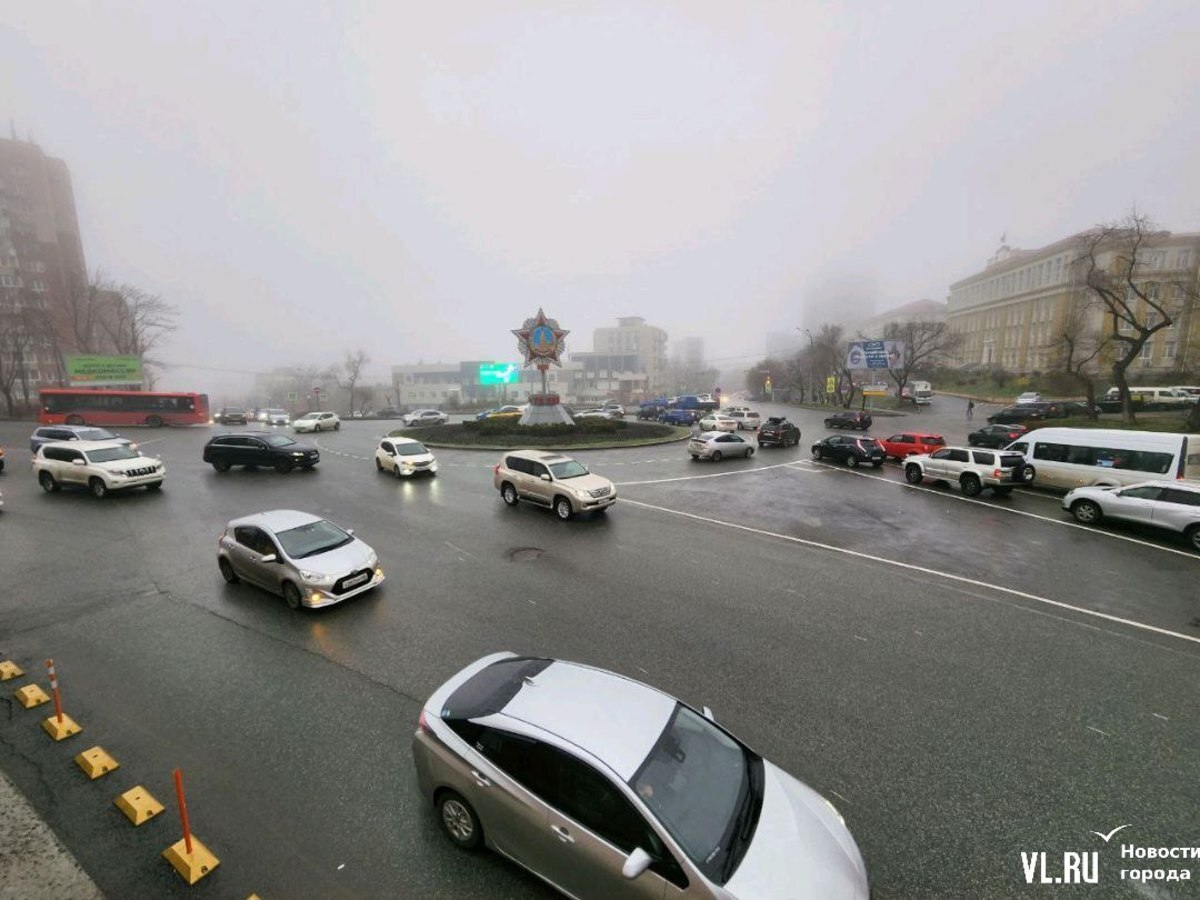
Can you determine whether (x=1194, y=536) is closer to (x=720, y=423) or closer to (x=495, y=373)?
(x=720, y=423)

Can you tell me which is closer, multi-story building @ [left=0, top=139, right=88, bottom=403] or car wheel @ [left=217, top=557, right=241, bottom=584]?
car wheel @ [left=217, top=557, right=241, bottom=584]

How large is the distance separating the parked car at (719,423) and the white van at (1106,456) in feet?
65.8

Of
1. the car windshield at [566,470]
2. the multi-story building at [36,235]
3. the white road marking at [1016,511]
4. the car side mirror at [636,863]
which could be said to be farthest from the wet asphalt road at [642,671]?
the multi-story building at [36,235]

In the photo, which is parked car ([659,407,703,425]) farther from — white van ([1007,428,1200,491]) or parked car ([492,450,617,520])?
parked car ([492,450,617,520])

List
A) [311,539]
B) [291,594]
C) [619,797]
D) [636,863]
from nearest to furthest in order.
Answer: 1. [636,863]
2. [619,797]
3. [291,594]
4. [311,539]

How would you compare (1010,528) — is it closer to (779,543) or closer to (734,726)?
(779,543)

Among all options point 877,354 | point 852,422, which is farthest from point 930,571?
point 877,354

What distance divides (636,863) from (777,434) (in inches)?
1160

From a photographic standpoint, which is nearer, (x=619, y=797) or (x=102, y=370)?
(x=619, y=797)

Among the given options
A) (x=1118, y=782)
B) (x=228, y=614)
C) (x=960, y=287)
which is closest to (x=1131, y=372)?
(x=960, y=287)

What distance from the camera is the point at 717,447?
25.8 metres

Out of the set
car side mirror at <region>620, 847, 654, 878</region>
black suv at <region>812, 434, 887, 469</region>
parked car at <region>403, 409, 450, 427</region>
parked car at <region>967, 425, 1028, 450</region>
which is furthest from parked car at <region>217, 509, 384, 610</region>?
parked car at <region>403, 409, 450, 427</region>

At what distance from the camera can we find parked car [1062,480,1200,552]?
40.6 feet

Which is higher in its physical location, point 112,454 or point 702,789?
point 112,454
